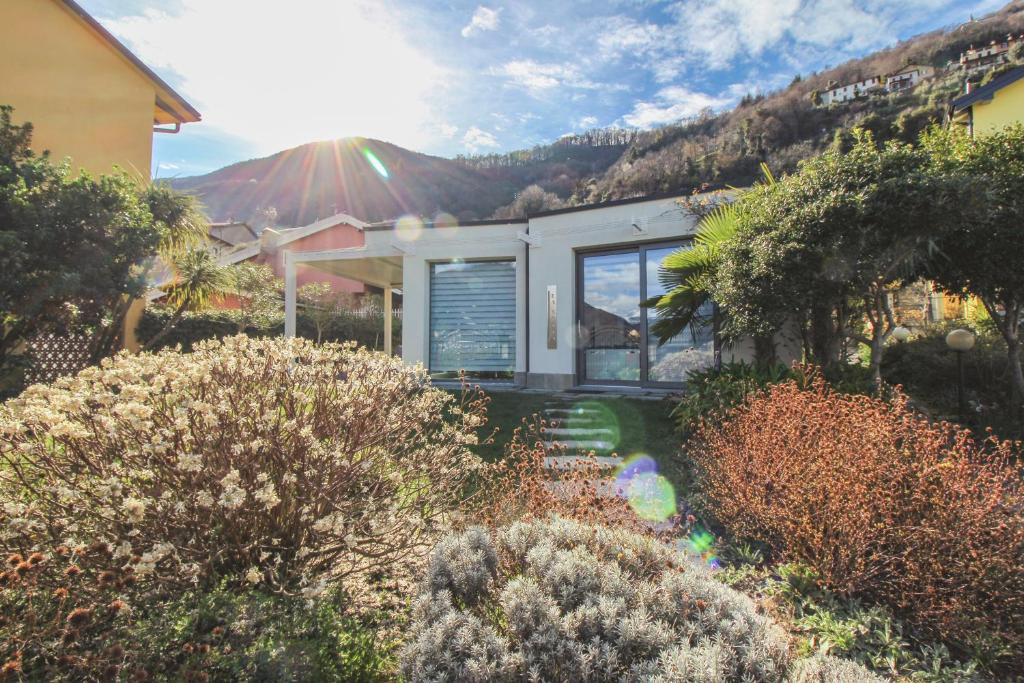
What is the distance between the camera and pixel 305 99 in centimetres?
801

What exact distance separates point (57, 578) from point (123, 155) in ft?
43.5

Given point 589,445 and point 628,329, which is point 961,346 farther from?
point 589,445

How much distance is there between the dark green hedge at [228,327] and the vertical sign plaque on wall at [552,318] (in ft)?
11.8

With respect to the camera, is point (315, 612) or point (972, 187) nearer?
point (315, 612)

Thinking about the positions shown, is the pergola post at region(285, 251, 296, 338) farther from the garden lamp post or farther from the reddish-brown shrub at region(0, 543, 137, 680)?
the garden lamp post

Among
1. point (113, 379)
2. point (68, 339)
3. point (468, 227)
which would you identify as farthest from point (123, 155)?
point (113, 379)

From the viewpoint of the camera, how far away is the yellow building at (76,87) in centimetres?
931

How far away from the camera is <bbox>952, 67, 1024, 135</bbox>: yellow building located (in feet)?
38.3

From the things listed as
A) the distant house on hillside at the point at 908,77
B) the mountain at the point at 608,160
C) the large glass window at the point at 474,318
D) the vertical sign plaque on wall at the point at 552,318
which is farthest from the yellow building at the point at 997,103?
the distant house on hillside at the point at 908,77

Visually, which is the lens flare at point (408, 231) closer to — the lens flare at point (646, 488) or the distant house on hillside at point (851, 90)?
the lens flare at point (646, 488)

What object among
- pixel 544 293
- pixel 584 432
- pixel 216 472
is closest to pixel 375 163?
pixel 544 293

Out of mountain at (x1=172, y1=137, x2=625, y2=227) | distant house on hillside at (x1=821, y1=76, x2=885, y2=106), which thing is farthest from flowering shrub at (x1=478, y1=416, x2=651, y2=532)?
distant house on hillside at (x1=821, y1=76, x2=885, y2=106)

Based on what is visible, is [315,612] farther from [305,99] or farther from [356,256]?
[356,256]

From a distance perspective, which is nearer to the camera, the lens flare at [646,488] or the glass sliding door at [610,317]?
the lens flare at [646,488]
